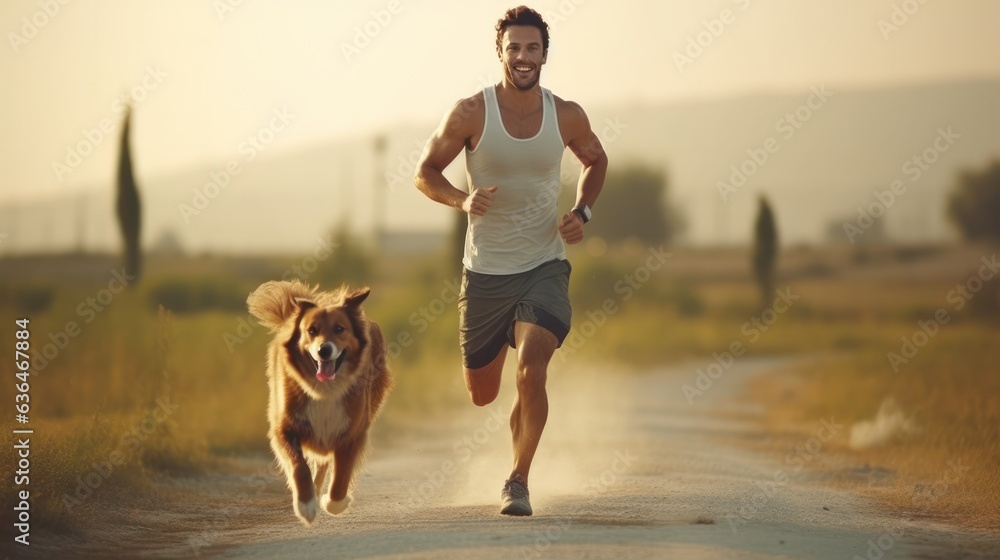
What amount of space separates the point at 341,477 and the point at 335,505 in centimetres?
18

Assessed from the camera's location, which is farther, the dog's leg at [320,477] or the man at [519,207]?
the dog's leg at [320,477]

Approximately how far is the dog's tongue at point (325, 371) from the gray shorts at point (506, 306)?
126cm

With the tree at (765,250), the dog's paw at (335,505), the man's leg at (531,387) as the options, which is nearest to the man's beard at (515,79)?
the man's leg at (531,387)

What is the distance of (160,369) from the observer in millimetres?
12211

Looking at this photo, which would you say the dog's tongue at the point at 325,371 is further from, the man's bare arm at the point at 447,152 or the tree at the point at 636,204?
the tree at the point at 636,204

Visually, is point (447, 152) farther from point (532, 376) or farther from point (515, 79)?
point (532, 376)

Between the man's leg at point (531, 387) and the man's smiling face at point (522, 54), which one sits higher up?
the man's smiling face at point (522, 54)

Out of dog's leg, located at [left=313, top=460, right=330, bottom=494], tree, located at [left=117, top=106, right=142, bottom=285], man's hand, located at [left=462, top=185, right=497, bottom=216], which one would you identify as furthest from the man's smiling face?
tree, located at [left=117, top=106, right=142, bottom=285]

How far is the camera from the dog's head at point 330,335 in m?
8.02

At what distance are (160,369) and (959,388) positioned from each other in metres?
10.9

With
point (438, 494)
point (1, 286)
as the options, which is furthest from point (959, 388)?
point (1, 286)

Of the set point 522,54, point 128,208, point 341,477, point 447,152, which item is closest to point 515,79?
point 522,54

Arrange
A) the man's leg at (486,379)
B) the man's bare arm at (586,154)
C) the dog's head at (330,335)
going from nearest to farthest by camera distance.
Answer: the dog's head at (330,335) → the man's bare arm at (586,154) → the man's leg at (486,379)

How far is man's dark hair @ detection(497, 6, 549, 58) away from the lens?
869 cm
